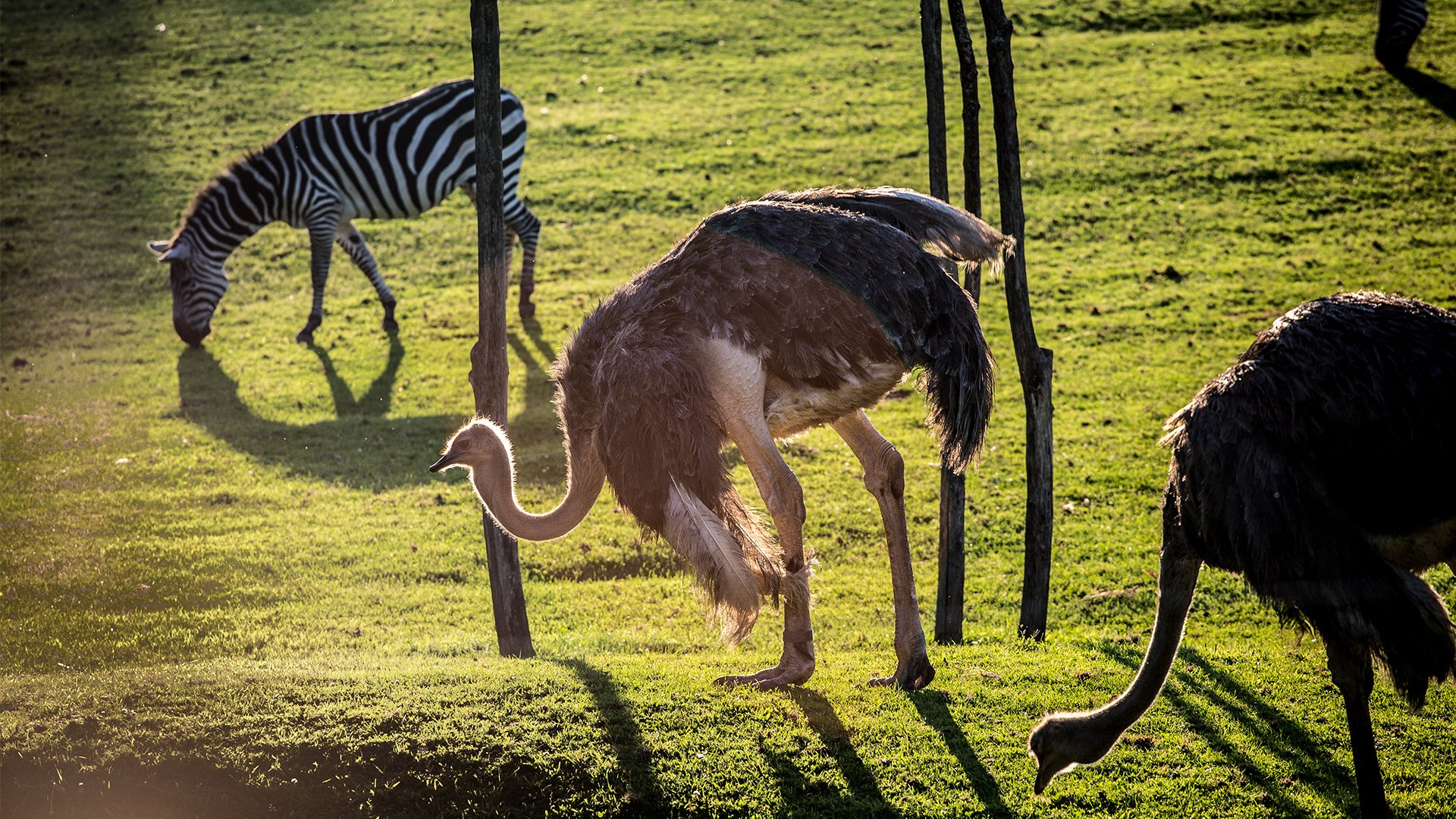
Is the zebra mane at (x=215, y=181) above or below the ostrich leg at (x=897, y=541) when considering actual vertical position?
above

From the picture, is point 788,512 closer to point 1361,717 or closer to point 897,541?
point 897,541

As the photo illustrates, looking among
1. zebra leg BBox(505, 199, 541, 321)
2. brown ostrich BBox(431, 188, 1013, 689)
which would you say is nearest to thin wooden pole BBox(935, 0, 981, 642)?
brown ostrich BBox(431, 188, 1013, 689)

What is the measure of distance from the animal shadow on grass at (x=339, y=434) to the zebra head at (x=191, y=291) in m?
1.01

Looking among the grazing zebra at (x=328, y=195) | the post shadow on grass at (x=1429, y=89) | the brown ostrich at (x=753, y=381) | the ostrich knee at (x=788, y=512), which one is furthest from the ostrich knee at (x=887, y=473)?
the post shadow on grass at (x=1429, y=89)

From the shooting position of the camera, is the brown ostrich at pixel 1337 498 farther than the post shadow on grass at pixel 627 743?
No

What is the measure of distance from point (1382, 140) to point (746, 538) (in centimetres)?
1778

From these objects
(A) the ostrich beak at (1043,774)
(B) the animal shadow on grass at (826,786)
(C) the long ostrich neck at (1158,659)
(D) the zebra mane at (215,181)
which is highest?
(D) the zebra mane at (215,181)

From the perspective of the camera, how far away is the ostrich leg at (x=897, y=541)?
7590 millimetres

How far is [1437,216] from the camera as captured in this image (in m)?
17.5

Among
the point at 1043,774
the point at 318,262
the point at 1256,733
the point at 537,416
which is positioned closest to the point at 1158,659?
the point at 1043,774

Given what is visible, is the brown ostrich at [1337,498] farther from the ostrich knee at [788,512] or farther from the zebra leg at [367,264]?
the zebra leg at [367,264]

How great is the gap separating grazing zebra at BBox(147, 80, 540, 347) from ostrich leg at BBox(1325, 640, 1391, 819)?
13.0 meters

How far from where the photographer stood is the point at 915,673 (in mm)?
7590

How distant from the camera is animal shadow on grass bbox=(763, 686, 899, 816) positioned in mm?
6156
